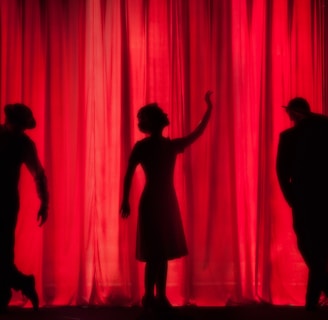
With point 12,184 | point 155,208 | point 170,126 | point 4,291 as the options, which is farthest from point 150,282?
point 170,126

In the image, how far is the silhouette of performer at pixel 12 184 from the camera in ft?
8.91

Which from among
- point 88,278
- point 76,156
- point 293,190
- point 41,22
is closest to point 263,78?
point 293,190

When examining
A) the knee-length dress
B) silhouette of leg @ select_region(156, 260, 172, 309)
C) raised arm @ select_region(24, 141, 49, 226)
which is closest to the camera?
the knee-length dress

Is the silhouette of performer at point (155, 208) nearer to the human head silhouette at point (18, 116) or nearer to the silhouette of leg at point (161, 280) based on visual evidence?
the silhouette of leg at point (161, 280)

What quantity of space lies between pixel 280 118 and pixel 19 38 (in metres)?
2.07

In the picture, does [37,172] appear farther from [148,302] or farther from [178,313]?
[178,313]

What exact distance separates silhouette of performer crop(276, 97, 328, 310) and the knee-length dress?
2.31 ft

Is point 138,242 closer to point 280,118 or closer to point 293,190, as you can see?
point 293,190

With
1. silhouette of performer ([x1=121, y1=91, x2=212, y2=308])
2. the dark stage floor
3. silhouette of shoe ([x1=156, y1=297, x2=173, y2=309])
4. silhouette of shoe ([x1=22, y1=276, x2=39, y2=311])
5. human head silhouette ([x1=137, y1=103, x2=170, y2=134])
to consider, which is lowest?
the dark stage floor

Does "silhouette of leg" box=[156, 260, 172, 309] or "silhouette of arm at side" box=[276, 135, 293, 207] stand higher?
"silhouette of arm at side" box=[276, 135, 293, 207]

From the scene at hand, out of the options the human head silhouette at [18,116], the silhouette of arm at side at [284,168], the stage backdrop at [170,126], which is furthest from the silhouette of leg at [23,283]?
the silhouette of arm at side at [284,168]

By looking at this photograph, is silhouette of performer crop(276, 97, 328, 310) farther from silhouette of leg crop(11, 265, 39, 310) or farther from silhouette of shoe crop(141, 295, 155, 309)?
silhouette of leg crop(11, 265, 39, 310)

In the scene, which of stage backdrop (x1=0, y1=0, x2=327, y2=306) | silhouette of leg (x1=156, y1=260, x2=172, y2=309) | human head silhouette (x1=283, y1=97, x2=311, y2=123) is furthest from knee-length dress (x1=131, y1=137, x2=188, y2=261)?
human head silhouette (x1=283, y1=97, x2=311, y2=123)

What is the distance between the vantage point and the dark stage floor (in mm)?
2750
